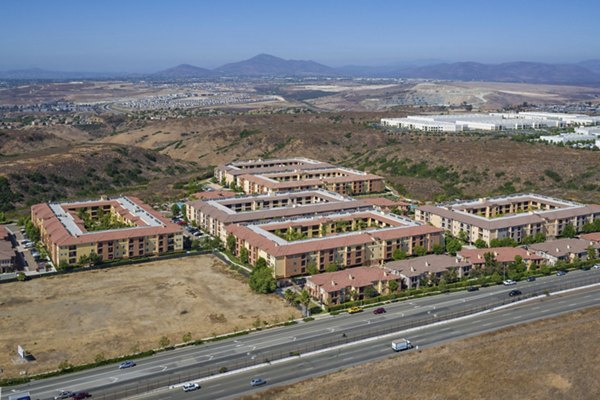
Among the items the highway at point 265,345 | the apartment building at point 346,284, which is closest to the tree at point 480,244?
the highway at point 265,345

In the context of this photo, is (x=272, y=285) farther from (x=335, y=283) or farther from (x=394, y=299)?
(x=394, y=299)

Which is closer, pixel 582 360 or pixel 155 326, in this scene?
pixel 582 360

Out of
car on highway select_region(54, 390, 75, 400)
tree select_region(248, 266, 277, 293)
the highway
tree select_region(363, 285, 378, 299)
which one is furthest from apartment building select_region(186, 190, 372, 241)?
car on highway select_region(54, 390, 75, 400)

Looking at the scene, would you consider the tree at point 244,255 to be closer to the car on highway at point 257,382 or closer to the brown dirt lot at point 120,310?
the brown dirt lot at point 120,310

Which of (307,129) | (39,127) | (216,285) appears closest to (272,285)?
(216,285)

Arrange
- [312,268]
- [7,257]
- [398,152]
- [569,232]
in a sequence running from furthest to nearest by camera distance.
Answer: [398,152] < [569,232] < [7,257] < [312,268]

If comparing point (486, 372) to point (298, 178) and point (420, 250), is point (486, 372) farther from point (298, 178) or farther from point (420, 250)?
point (298, 178)

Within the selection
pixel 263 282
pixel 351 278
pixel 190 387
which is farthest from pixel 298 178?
pixel 190 387
